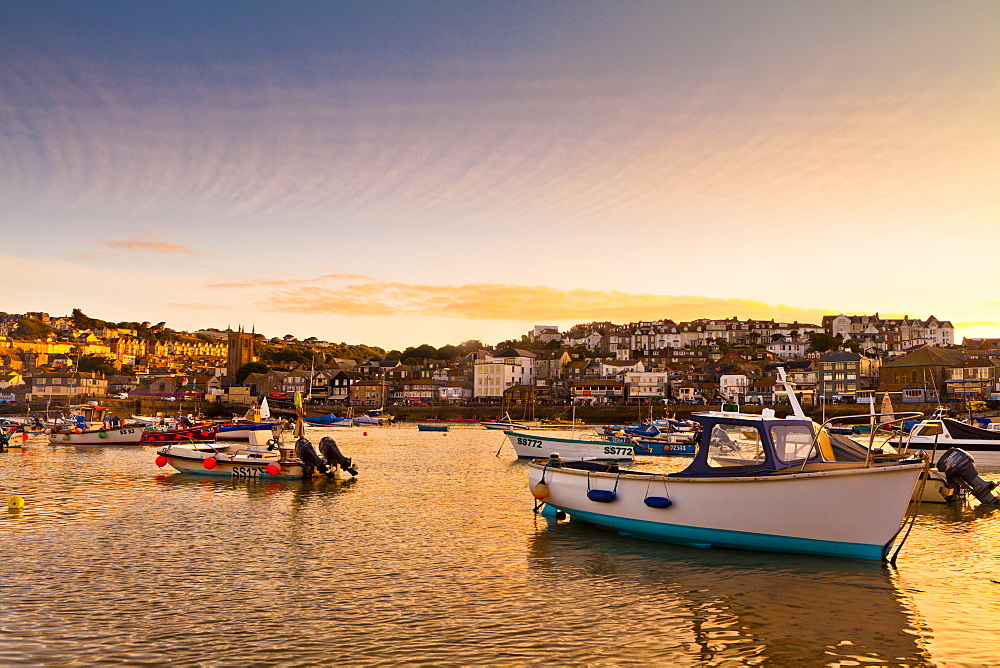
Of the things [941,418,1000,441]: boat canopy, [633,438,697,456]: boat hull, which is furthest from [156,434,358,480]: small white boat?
[941,418,1000,441]: boat canopy

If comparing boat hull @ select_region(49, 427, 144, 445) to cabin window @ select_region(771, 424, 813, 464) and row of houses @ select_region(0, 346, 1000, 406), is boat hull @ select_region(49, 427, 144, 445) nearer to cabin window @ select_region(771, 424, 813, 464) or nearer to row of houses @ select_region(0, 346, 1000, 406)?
cabin window @ select_region(771, 424, 813, 464)

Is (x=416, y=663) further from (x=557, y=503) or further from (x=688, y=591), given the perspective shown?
(x=557, y=503)

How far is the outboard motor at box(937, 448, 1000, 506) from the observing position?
2272cm

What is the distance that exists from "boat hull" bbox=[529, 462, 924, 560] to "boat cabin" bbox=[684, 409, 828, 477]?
55 cm

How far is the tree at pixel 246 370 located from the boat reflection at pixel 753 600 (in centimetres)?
16390

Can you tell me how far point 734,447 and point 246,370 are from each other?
17007cm

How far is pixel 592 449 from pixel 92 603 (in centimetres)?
2950

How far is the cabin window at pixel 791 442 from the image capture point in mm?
14656

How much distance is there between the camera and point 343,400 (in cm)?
14650

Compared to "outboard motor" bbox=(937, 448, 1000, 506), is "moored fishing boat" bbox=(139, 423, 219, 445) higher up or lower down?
lower down

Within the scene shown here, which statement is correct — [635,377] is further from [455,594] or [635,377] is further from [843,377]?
[455,594]

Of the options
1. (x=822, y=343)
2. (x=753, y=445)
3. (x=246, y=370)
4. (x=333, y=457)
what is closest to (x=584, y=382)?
(x=822, y=343)

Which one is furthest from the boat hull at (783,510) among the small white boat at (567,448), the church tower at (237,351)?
the church tower at (237,351)

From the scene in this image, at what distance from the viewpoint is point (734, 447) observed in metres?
15.3
